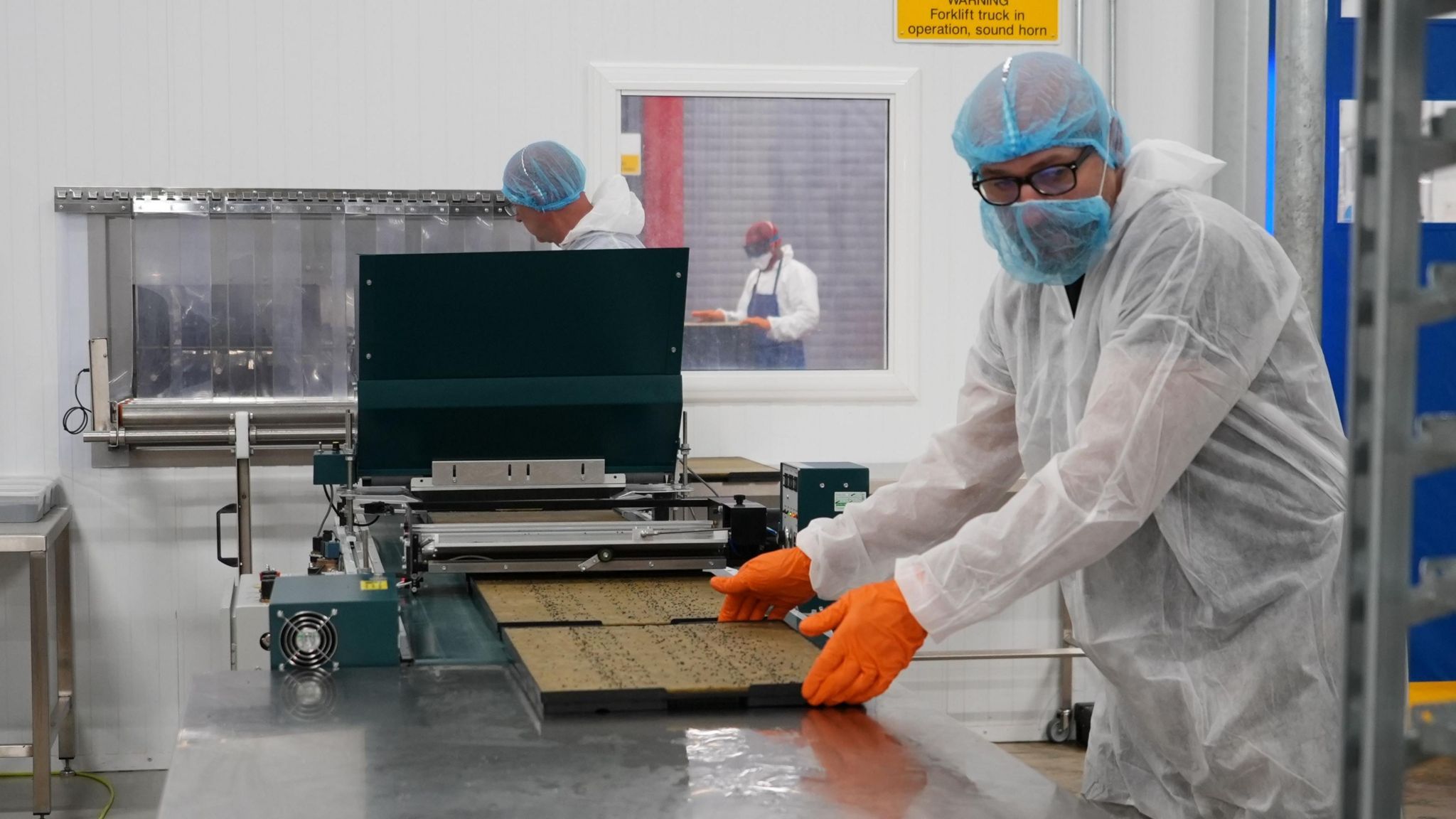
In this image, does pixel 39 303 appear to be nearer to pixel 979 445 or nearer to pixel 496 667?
pixel 496 667

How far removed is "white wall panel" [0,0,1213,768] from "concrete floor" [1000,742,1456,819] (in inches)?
15.6

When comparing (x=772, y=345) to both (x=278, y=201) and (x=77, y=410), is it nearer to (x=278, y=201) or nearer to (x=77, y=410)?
(x=278, y=201)

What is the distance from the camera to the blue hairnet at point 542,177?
3221 millimetres

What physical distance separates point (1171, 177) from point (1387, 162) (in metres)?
1.01

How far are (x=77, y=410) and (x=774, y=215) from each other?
74.8 inches

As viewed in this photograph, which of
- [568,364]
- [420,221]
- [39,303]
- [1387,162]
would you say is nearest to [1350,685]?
[1387,162]

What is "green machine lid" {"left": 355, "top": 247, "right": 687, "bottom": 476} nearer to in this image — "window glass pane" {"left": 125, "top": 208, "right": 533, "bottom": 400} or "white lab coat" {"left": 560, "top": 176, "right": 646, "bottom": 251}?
"white lab coat" {"left": 560, "top": 176, "right": 646, "bottom": 251}

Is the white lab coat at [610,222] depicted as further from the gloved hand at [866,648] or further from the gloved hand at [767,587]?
the gloved hand at [866,648]

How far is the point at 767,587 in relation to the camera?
1.72 m

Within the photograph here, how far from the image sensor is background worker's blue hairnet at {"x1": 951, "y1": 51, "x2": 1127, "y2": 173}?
4.96ft

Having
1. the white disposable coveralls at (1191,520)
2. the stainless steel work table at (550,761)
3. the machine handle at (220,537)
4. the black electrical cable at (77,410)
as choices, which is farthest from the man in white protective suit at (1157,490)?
the black electrical cable at (77,410)

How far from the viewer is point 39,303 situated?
3.48 meters

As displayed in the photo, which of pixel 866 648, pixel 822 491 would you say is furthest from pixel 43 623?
pixel 866 648

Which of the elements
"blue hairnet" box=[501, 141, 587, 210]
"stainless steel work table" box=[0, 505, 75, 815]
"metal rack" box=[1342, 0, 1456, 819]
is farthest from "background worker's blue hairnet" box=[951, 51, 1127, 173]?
"stainless steel work table" box=[0, 505, 75, 815]
